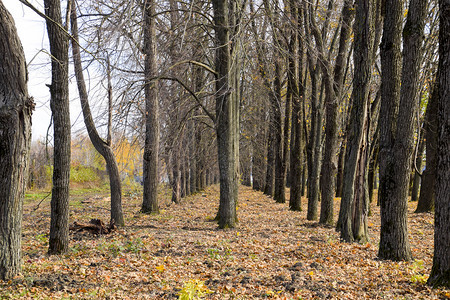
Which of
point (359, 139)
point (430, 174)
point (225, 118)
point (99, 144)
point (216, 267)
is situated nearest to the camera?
point (216, 267)

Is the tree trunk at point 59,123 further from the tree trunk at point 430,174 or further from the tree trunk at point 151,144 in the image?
the tree trunk at point 430,174

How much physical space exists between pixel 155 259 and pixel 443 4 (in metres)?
5.99

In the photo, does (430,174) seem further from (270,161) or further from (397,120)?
(270,161)

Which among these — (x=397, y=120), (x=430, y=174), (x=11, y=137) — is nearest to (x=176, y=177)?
(x=430, y=174)

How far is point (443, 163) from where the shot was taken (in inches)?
177

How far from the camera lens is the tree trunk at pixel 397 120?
19.9 ft

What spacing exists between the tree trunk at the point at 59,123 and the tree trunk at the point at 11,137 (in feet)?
3.48

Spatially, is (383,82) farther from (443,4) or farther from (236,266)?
(236,266)

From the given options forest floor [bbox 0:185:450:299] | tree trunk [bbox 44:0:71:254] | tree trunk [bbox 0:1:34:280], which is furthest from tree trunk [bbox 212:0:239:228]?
tree trunk [bbox 0:1:34:280]

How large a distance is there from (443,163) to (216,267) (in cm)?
388

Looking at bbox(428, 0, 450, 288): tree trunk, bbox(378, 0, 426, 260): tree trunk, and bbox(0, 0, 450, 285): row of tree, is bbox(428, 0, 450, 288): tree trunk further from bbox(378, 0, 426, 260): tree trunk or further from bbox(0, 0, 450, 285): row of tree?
bbox(378, 0, 426, 260): tree trunk

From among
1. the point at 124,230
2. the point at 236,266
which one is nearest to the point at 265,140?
the point at 124,230

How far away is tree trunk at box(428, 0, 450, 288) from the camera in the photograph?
14.4 ft

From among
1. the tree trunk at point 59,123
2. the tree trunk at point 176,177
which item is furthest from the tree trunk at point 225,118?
the tree trunk at point 59,123
